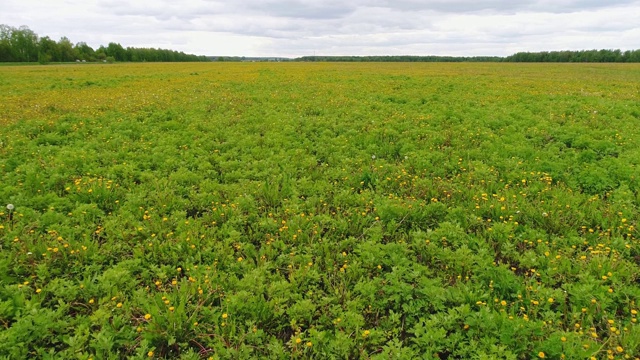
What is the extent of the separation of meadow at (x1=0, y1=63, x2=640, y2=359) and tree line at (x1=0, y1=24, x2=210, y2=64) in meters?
97.9

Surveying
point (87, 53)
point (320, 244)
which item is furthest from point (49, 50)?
point (320, 244)

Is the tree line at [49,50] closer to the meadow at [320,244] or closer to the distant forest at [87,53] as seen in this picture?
the distant forest at [87,53]

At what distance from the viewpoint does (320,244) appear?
16.7 feet

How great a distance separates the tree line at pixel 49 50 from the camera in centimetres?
8575

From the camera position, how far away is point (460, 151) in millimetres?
8812

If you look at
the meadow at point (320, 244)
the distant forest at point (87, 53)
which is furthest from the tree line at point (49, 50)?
the meadow at point (320, 244)

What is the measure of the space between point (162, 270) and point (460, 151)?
7.33 metres

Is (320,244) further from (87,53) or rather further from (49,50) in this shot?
(87,53)

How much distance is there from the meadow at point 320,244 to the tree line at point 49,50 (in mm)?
97935

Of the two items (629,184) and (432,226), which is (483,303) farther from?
(629,184)

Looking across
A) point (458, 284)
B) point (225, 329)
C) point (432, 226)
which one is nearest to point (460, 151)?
point (432, 226)

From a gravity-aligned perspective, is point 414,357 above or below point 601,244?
below

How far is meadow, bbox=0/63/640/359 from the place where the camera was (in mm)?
3479

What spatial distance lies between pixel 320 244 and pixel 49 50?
11987 cm
